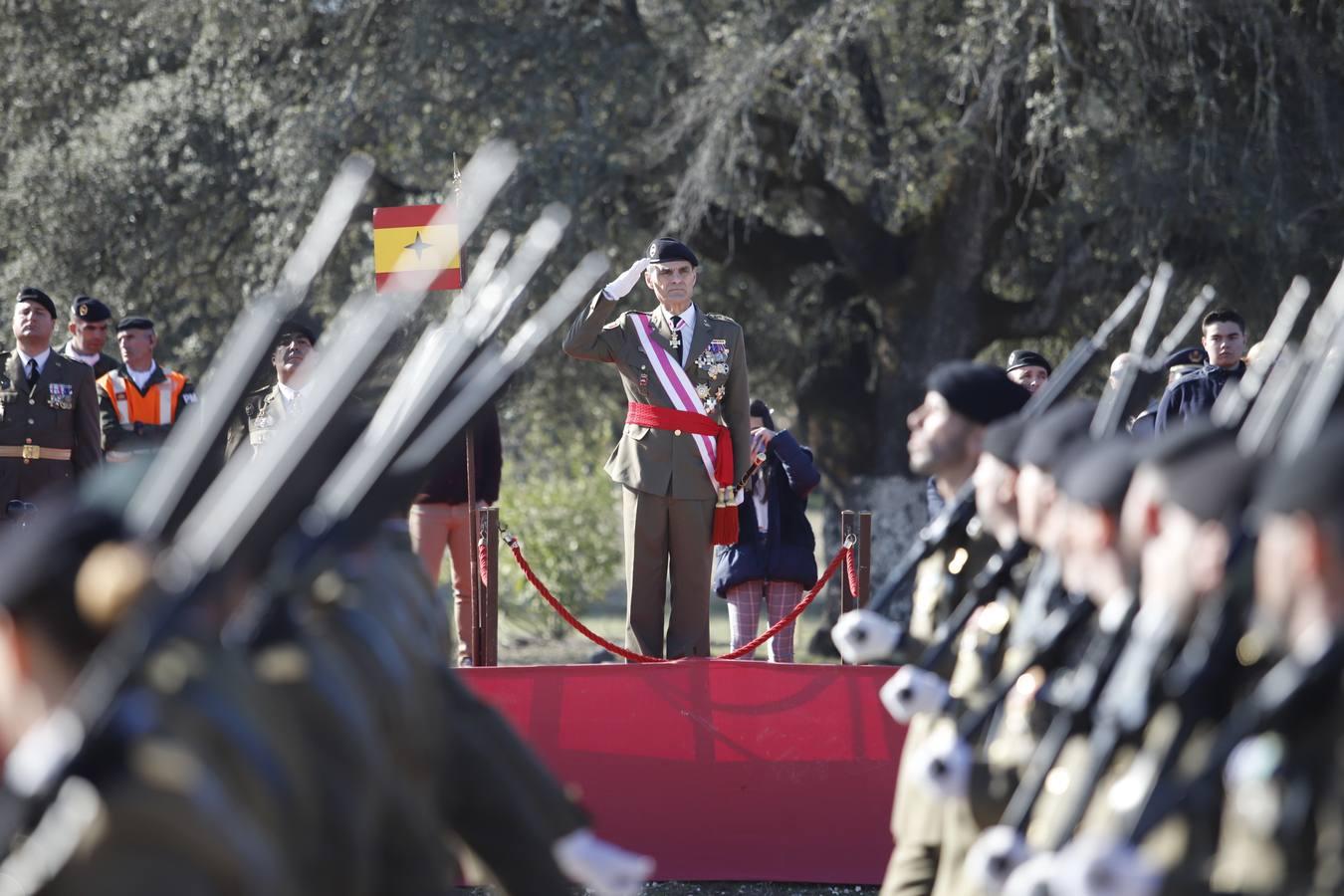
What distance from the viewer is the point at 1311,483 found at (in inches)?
106

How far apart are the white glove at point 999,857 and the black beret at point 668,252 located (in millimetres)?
5110

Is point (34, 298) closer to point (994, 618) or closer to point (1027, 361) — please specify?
point (1027, 361)

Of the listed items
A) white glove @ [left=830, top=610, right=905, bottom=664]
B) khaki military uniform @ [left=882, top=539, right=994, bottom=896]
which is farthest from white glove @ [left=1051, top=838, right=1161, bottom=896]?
white glove @ [left=830, top=610, right=905, bottom=664]

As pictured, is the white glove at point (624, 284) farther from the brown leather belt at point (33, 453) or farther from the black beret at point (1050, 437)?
the black beret at point (1050, 437)

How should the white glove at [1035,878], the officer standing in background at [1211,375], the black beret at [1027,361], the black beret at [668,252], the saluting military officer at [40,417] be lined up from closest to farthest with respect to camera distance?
1. the white glove at [1035,878]
2. the officer standing in background at [1211,375]
3. the black beret at [668,252]
4. the black beret at [1027,361]
5. the saluting military officer at [40,417]

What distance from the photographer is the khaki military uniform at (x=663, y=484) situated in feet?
26.5

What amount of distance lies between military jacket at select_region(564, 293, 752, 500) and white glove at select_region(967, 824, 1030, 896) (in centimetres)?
499

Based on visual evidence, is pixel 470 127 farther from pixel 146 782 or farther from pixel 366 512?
pixel 146 782

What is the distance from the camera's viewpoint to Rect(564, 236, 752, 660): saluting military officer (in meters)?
8.06

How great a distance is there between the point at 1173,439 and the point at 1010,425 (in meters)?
0.75

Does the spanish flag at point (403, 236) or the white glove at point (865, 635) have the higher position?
the spanish flag at point (403, 236)

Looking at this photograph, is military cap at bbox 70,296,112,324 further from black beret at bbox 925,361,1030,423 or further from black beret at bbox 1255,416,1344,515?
black beret at bbox 1255,416,1344,515

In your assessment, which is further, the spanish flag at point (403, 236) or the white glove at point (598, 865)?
the spanish flag at point (403, 236)

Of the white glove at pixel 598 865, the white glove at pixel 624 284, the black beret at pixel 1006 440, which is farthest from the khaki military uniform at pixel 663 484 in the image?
the white glove at pixel 598 865
